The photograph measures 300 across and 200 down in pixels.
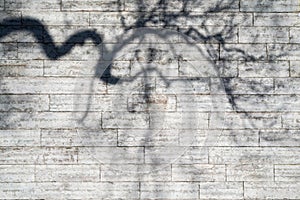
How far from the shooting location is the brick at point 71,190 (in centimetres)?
405

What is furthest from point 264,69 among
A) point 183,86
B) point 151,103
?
point 151,103

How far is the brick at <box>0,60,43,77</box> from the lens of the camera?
4055 millimetres

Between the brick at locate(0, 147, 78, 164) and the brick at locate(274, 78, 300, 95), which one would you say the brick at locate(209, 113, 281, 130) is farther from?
the brick at locate(0, 147, 78, 164)

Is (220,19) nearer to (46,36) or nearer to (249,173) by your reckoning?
(249,173)

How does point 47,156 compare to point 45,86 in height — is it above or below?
below

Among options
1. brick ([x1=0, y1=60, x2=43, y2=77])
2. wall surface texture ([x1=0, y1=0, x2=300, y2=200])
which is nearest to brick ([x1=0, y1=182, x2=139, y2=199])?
wall surface texture ([x1=0, y1=0, x2=300, y2=200])

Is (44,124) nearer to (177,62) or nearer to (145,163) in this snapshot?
(145,163)

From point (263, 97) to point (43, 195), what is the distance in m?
2.42

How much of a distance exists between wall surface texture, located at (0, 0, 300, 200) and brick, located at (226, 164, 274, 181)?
1 centimetres

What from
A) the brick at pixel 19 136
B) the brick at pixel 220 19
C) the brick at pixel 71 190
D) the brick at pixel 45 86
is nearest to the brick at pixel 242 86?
the brick at pixel 220 19

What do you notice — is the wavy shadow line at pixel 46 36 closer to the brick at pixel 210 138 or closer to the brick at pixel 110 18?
the brick at pixel 110 18

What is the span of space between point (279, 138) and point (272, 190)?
0.53m

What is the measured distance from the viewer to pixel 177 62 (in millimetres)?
4082

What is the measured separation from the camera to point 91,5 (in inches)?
161
